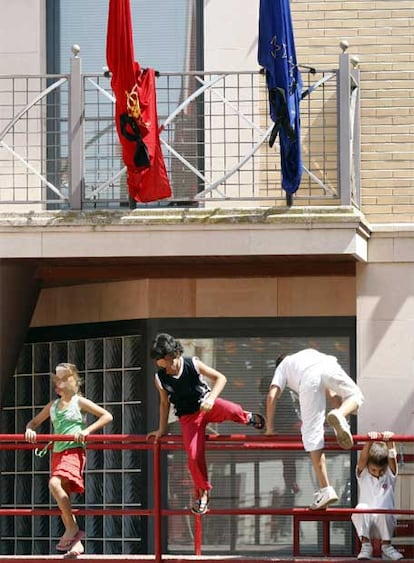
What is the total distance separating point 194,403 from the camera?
1455 cm

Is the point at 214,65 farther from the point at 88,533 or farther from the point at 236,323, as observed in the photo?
the point at 88,533

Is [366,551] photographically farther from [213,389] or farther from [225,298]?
[225,298]

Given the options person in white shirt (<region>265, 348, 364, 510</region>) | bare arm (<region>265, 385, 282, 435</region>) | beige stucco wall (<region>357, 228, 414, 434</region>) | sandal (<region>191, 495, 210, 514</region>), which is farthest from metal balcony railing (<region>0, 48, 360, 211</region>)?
sandal (<region>191, 495, 210, 514</region>)

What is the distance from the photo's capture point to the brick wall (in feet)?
54.5

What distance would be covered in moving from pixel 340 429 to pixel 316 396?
513mm

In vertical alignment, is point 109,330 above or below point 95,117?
below

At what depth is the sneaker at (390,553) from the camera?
14.7 meters

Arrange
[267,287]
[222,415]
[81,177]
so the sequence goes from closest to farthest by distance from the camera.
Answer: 1. [222,415]
2. [81,177]
3. [267,287]

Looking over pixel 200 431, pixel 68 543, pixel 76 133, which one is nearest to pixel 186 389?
pixel 200 431

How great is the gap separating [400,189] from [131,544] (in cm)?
440

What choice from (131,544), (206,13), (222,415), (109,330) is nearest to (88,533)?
(131,544)

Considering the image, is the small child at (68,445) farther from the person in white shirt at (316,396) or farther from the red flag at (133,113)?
the red flag at (133,113)

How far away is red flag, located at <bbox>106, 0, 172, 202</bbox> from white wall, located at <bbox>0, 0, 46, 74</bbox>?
63.0 inches

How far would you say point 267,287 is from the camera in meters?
17.4
